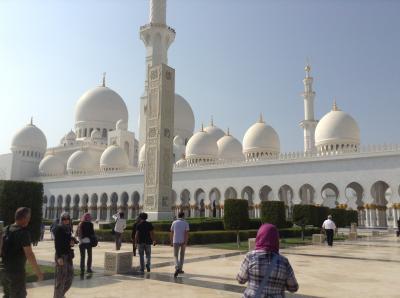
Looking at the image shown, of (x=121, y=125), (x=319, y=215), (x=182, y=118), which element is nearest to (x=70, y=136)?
(x=121, y=125)

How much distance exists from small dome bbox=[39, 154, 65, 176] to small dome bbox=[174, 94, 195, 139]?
689 inches

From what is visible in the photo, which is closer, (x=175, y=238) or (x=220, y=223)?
(x=175, y=238)

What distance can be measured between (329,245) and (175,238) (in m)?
10.2

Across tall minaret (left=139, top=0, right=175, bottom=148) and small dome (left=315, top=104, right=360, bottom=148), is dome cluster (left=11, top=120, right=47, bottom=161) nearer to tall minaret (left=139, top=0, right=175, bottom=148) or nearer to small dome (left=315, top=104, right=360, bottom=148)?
tall minaret (left=139, top=0, right=175, bottom=148)

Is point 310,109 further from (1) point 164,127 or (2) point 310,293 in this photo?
(2) point 310,293

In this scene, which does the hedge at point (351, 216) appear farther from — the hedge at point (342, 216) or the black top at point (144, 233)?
the black top at point (144, 233)

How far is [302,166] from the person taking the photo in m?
33.3

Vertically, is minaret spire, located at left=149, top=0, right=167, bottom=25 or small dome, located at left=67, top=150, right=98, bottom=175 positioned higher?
minaret spire, located at left=149, top=0, right=167, bottom=25

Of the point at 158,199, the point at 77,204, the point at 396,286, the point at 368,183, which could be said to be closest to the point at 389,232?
the point at 368,183

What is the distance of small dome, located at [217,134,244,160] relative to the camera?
4559 centimetres

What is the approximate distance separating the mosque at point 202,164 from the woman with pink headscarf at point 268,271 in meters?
28.1

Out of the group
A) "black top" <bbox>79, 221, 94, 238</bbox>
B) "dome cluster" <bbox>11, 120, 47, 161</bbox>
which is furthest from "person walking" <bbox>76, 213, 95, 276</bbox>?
"dome cluster" <bbox>11, 120, 47, 161</bbox>

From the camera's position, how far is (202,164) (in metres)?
39.7

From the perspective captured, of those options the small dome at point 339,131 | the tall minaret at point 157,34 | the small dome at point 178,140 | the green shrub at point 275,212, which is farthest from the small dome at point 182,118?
the green shrub at point 275,212
